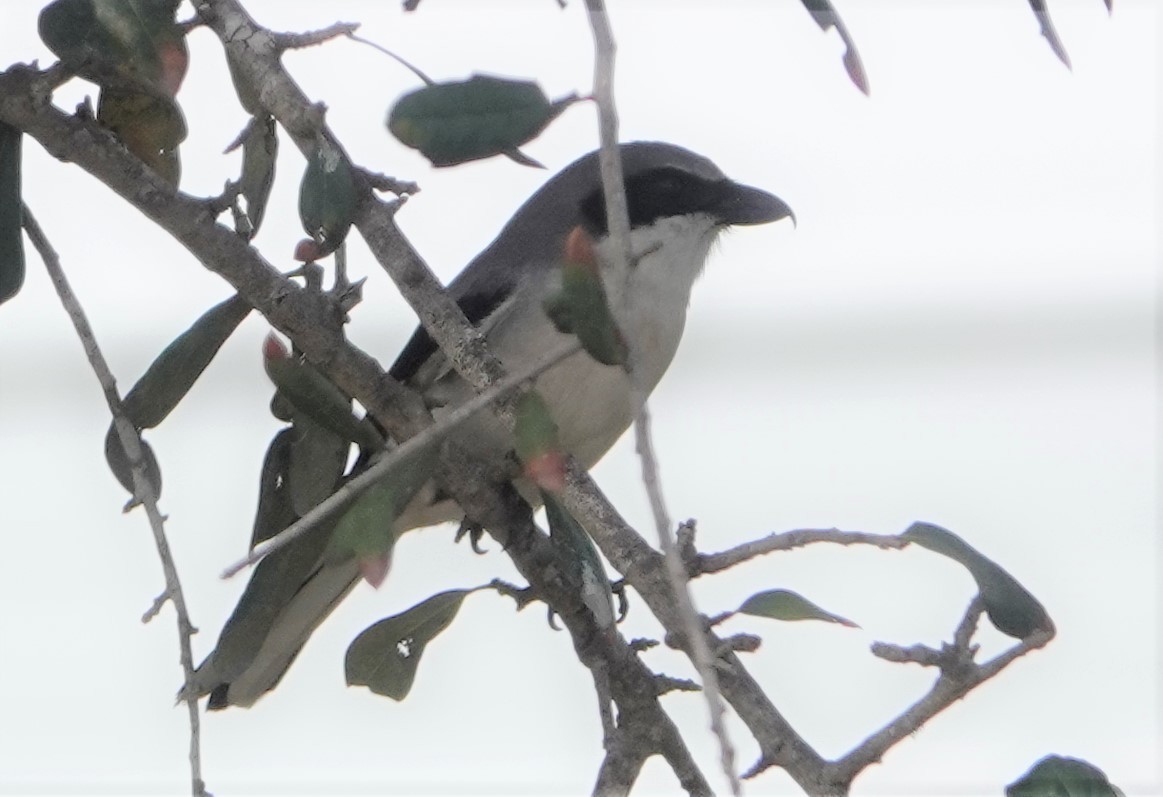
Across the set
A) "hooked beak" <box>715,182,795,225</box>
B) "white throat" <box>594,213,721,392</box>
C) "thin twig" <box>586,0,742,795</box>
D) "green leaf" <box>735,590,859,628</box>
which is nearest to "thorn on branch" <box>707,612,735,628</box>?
"green leaf" <box>735,590,859,628</box>

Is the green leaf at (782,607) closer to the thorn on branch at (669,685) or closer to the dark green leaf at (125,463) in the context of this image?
the thorn on branch at (669,685)

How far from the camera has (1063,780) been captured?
1.45 m

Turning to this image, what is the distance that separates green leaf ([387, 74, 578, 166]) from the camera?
58.7 inches

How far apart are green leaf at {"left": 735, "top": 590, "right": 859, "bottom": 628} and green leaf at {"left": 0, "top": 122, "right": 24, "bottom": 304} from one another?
0.91 metres

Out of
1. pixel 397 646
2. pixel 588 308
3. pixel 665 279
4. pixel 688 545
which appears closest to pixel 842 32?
pixel 588 308

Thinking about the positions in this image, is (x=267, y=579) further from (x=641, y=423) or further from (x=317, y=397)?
(x=641, y=423)

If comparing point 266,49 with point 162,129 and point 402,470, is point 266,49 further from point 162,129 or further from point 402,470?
point 402,470

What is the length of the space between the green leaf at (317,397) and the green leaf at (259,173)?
0.28 m

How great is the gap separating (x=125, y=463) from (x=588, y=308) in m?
0.90

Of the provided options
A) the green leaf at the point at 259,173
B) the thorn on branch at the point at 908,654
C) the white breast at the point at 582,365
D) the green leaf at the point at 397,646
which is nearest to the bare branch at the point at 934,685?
the thorn on branch at the point at 908,654

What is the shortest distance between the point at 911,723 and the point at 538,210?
1911 millimetres

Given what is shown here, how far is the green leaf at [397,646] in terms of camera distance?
7.26 feet

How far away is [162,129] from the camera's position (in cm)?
196

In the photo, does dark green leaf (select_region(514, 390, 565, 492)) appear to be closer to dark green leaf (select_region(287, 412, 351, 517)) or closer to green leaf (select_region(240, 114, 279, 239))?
dark green leaf (select_region(287, 412, 351, 517))
